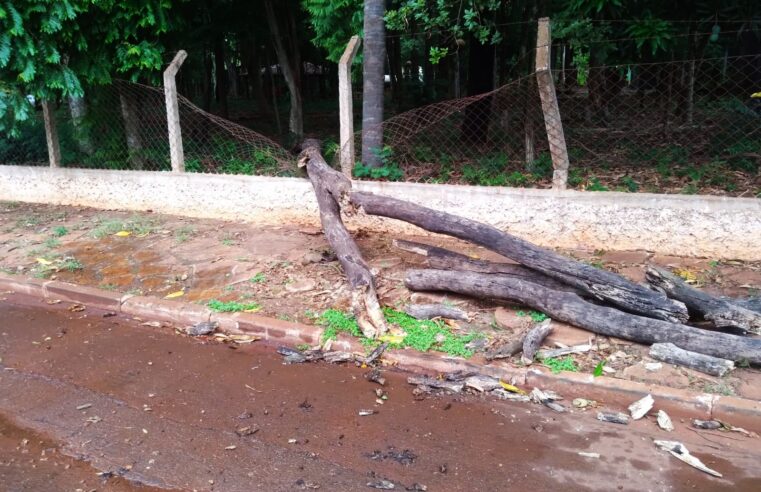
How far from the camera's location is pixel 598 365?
13.1 feet

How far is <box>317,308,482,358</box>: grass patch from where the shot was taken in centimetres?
434

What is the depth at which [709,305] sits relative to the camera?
4160 millimetres

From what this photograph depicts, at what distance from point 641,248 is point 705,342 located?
213 centimetres

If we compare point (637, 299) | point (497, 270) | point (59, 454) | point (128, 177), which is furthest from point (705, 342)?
point (128, 177)

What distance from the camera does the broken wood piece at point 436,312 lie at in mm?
4734

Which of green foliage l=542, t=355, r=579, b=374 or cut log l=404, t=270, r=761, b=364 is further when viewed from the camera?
green foliage l=542, t=355, r=579, b=374

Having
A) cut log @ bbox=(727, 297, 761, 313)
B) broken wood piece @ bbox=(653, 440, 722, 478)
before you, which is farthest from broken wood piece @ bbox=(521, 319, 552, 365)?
cut log @ bbox=(727, 297, 761, 313)

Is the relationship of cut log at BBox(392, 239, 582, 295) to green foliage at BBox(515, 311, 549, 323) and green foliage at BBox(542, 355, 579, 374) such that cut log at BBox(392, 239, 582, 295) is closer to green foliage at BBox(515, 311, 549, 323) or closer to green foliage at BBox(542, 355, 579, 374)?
green foliage at BBox(515, 311, 549, 323)

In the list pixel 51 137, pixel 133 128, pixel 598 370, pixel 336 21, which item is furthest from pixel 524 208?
pixel 51 137

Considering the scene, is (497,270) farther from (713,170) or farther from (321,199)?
(713,170)

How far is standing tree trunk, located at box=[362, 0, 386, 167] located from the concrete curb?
3.08 metres

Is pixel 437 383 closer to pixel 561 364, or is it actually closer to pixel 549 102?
pixel 561 364

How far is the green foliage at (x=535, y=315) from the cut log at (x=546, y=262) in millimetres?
318

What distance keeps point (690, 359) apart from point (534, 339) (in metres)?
1.01
